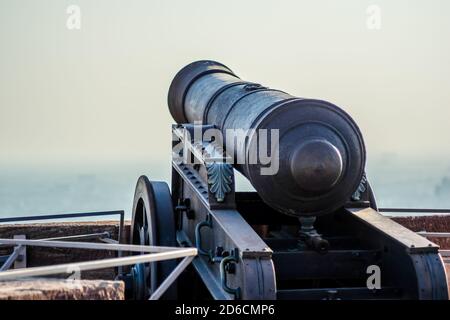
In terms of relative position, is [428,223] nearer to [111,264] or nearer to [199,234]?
[199,234]

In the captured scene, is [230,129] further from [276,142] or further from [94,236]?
[94,236]

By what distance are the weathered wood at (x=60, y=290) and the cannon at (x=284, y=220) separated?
4.31ft

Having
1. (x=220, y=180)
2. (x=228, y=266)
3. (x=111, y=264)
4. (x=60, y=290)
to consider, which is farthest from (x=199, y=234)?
(x=60, y=290)

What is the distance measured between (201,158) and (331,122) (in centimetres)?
124

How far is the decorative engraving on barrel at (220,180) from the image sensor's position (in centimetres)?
736

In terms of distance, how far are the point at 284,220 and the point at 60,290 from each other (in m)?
3.37

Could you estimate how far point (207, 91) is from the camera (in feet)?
29.7

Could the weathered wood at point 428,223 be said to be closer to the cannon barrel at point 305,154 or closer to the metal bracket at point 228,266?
the cannon barrel at point 305,154

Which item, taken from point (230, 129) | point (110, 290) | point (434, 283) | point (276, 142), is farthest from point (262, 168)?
point (110, 290)

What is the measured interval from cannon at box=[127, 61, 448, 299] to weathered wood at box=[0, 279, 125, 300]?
4.31 ft

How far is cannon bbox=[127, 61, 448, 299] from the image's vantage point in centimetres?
671

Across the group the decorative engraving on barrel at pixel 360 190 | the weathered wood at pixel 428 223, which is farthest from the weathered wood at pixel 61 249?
the decorative engraving on barrel at pixel 360 190

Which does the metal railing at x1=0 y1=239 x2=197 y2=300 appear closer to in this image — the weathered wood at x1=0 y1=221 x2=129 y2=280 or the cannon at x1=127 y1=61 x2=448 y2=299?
the cannon at x1=127 y1=61 x2=448 y2=299

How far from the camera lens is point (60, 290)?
16.7 feet
